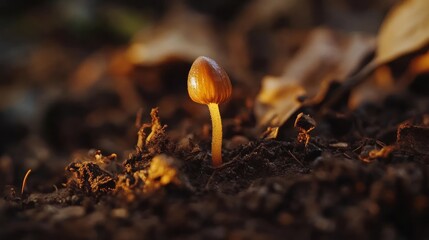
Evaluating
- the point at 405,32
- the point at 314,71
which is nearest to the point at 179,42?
the point at 314,71

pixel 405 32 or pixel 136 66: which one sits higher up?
pixel 136 66

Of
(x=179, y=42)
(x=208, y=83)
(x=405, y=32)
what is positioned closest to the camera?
(x=208, y=83)

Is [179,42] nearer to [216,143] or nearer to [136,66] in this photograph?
[136,66]

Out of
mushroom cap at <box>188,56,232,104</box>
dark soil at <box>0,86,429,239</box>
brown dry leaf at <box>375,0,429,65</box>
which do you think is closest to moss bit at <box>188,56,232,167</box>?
mushroom cap at <box>188,56,232,104</box>

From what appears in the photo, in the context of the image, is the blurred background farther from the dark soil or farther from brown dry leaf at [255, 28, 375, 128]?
the dark soil

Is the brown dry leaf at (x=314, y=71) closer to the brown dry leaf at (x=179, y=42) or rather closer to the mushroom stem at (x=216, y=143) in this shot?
the mushroom stem at (x=216, y=143)

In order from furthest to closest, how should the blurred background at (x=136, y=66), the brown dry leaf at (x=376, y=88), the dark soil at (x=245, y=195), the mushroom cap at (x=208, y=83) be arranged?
the blurred background at (x=136, y=66) < the brown dry leaf at (x=376, y=88) < the mushroom cap at (x=208, y=83) < the dark soil at (x=245, y=195)

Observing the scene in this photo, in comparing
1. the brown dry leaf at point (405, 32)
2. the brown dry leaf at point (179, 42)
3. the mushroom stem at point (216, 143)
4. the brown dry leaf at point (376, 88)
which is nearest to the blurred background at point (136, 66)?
the brown dry leaf at point (179, 42)
